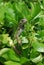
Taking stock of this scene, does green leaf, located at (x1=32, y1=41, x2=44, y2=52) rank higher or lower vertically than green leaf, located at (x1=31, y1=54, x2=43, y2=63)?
higher

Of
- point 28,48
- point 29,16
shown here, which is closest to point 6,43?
point 28,48

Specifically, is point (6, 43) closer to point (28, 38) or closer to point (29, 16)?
point (28, 38)

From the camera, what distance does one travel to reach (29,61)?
93 centimetres

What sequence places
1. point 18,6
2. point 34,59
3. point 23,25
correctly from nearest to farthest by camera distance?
point 34,59 → point 23,25 → point 18,6

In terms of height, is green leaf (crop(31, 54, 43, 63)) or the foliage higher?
the foliage

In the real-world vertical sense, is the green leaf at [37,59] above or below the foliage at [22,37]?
below

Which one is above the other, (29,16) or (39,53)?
(29,16)

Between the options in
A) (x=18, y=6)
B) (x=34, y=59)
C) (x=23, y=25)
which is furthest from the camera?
(x=18, y=6)

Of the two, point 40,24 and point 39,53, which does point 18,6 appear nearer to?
point 40,24

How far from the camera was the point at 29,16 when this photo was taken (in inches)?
44.1

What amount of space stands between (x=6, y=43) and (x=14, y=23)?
173 mm

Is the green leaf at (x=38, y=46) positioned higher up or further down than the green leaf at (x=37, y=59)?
higher up

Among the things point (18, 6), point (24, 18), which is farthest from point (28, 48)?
point (18, 6)

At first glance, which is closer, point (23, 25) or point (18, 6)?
point (23, 25)
